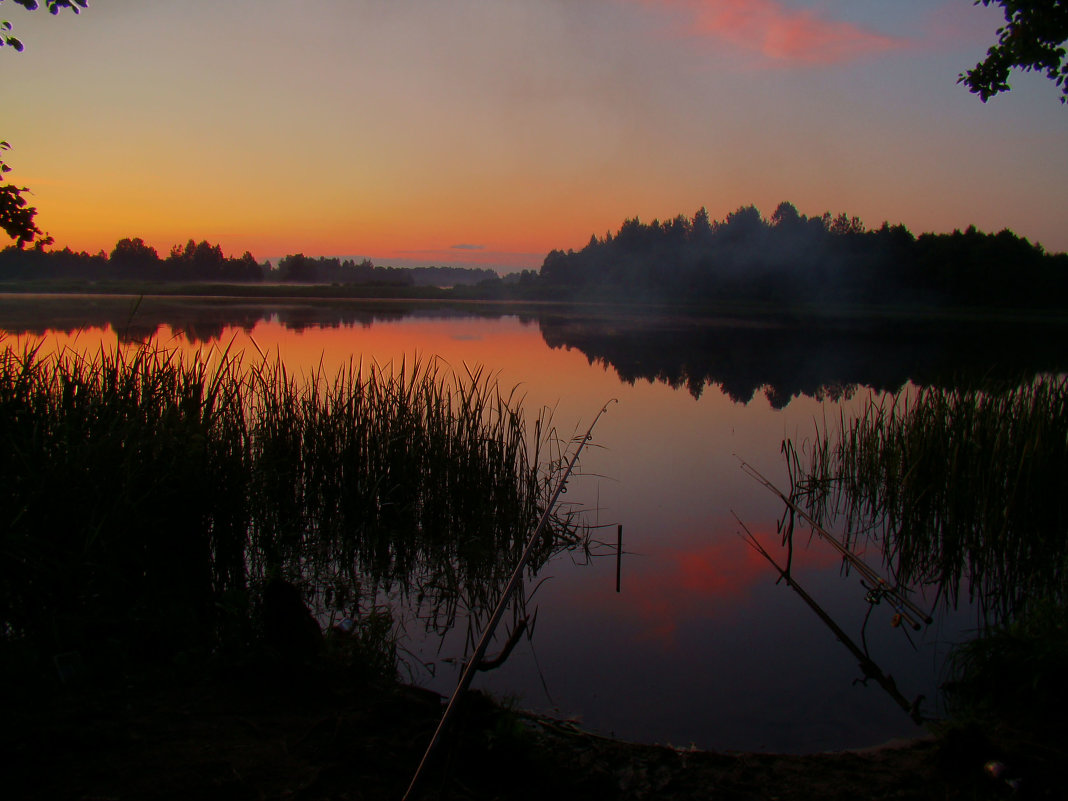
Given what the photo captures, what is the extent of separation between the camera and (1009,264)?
118ft

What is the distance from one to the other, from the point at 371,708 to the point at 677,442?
634cm

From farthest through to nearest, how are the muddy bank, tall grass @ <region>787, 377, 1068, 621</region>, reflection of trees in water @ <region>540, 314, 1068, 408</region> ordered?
reflection of trees in water @ <region>540, 314, 1068, 408</region>, tall grass @ <region>787, 377, 1068, 621</region>, the muddy bank

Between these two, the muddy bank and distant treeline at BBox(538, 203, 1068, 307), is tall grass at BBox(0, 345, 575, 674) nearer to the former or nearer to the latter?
the muddy bank

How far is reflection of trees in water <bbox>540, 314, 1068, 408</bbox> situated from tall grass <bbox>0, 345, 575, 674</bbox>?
567 centimetres

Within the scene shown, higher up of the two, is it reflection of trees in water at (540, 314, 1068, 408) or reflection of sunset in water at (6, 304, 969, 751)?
reflection of trees in water at (540, 314, 1068, 408)

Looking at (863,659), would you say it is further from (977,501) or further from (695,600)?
(977,501)

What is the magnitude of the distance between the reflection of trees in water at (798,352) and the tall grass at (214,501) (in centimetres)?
567

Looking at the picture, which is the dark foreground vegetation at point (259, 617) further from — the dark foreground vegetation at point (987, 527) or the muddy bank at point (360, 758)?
the dark foreground vegetation at point (987, 527)

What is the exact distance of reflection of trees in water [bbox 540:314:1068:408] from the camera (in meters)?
12.9

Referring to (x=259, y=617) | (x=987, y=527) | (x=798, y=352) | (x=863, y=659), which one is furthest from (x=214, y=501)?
(x=798, y=352)

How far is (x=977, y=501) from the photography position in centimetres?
491

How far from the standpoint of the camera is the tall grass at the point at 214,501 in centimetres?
293

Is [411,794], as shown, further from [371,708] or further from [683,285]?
[683,285]

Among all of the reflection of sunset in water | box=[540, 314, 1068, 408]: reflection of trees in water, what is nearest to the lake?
the reflection of sunset in water
